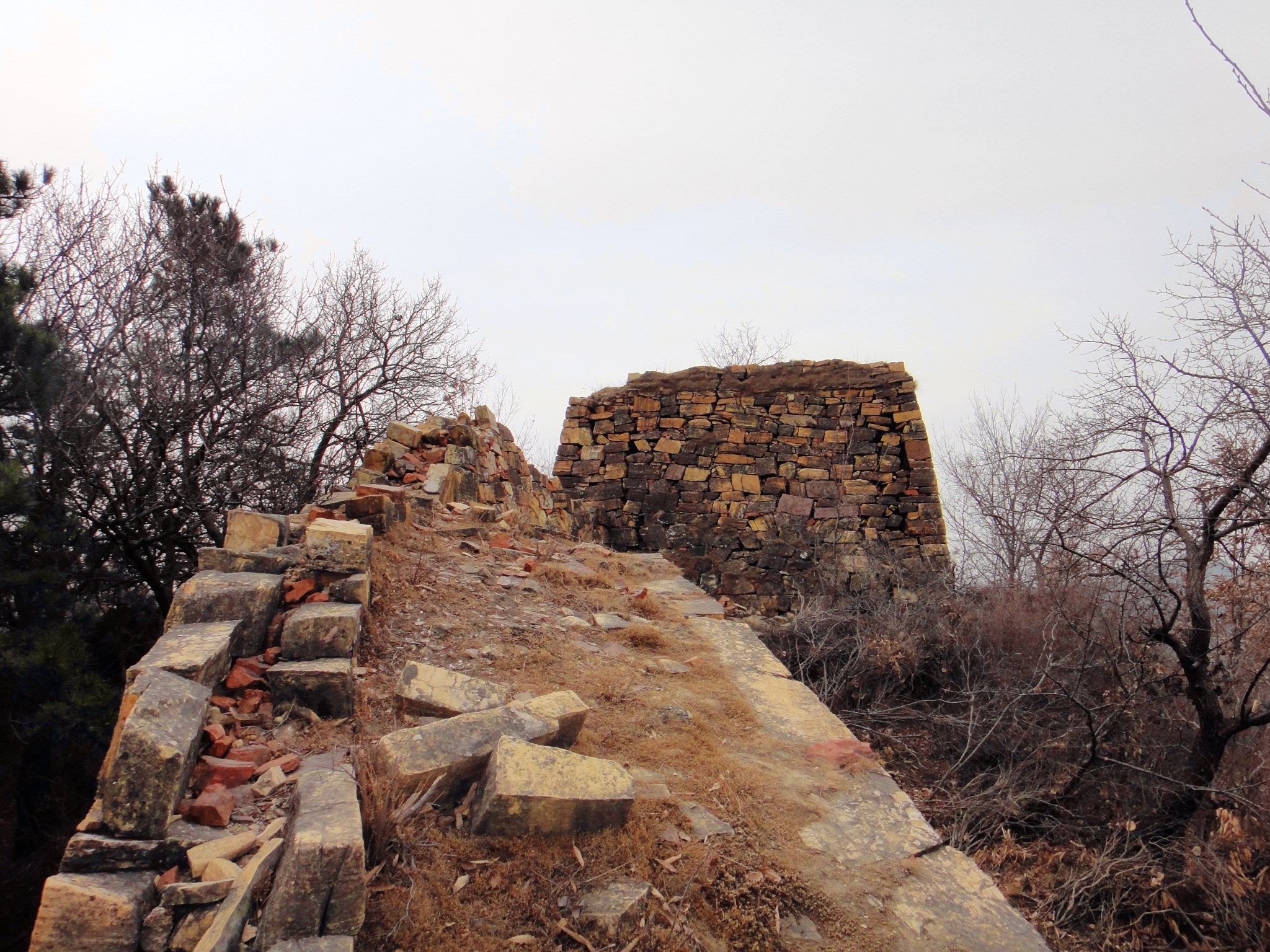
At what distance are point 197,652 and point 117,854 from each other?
795 mm

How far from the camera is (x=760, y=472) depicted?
872cm

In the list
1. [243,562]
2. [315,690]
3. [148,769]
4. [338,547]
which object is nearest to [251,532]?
[243,562]

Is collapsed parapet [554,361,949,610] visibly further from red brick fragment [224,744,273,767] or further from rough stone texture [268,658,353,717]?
red brick fragment [224,744,273,767]

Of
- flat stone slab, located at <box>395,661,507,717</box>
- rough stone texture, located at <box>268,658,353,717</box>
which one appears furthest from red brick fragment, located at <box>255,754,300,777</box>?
flat stone slab, located at <box>395,661,507,717</box>

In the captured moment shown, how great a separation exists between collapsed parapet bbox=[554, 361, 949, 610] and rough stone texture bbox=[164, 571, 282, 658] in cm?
535

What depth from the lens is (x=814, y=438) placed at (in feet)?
28.8

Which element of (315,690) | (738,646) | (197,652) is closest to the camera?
(197,652)

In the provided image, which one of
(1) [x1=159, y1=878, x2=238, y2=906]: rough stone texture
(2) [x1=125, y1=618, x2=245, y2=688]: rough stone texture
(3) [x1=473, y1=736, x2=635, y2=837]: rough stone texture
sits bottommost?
(1) [x1=159, y1=878, x2=238, y2=906]: rough stone texture

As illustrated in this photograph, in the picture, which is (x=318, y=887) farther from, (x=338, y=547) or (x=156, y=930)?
(x=338, y=547)

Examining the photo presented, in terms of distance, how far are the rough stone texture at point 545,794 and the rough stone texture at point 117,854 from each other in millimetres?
705

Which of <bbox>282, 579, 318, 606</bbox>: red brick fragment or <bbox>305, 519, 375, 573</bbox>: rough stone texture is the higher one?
<bbox>305, 519, 375, 573</bbox>: rough stone texture

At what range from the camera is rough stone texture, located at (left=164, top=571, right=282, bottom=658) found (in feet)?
9.05

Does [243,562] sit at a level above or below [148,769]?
above

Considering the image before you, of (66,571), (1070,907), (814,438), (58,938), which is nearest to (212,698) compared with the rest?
(58,938)
